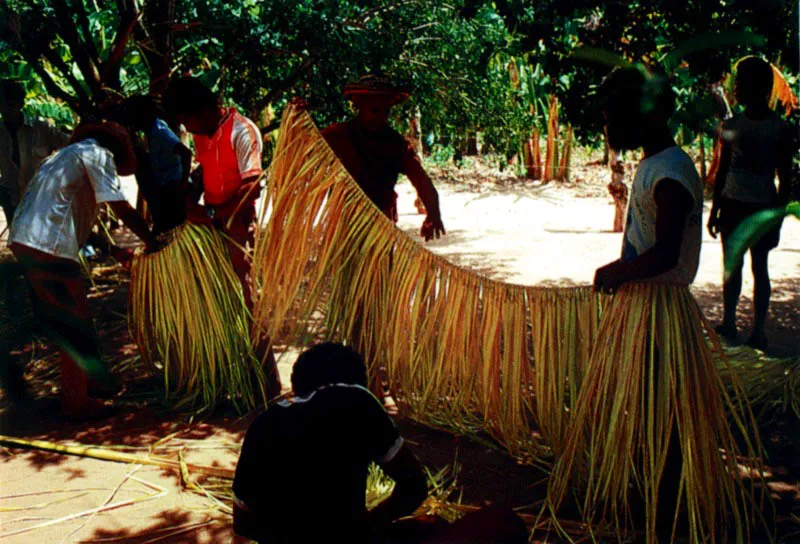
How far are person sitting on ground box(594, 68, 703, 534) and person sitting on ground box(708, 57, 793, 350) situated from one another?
5.43 ft

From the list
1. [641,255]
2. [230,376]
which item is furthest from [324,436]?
[230,376]

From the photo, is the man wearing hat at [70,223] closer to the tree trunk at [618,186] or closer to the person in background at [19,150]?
the person in background at [19,150]

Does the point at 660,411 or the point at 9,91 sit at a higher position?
the point at 9,91

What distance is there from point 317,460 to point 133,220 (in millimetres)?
2187

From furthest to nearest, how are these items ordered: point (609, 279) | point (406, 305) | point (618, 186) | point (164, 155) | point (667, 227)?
point (618, 186), point (164, 155), point (406, 305), point (609, 279), point (667, 227)

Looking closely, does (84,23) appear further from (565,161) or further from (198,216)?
(565,161)

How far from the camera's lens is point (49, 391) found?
4.00 metres

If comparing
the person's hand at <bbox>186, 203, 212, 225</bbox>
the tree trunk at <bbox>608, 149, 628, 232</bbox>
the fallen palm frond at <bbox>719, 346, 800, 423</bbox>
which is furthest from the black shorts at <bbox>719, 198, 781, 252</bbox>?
the tree trunk at <bbox>608, 149, 628, 232</bbox>

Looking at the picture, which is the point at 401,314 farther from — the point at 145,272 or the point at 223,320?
the point at 145,272

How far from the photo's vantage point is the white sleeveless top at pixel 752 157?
397 cm

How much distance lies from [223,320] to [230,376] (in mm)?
281

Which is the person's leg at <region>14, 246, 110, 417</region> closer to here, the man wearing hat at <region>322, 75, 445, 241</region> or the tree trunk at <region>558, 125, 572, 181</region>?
the man wearing hat at <region>322, 75, 445, 241</region>

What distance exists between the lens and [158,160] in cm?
468

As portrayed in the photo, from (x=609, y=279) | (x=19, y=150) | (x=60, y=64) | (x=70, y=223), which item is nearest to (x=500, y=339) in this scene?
(x=609, y=279)
